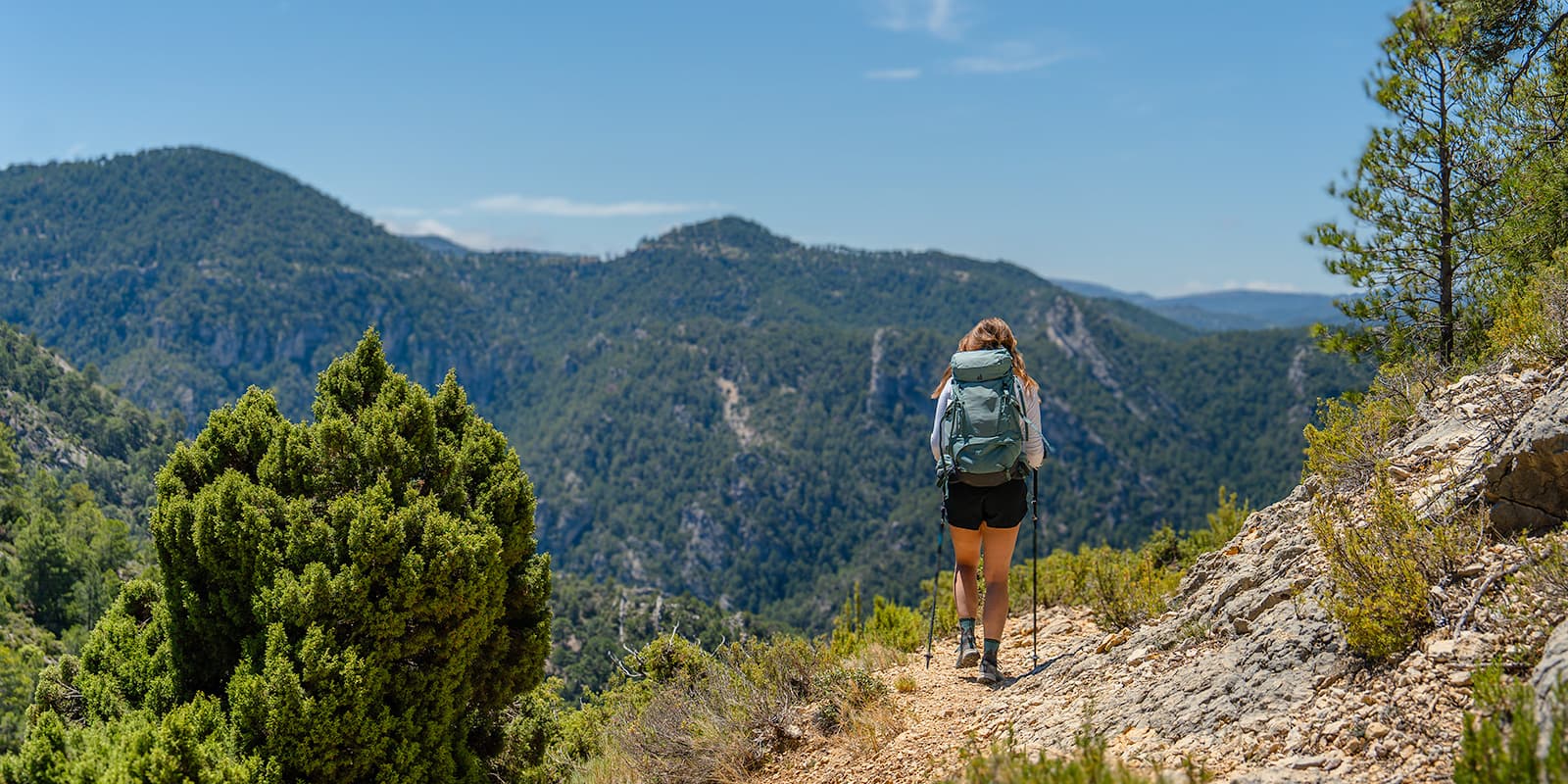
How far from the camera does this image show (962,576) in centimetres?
508

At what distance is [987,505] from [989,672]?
1.01 metres

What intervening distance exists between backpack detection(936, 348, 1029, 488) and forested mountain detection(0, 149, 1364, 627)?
98.2m

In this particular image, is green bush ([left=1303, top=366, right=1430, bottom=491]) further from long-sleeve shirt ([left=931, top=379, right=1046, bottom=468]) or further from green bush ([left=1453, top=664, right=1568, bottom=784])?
green bush ([left=1453, top=664, right=1568, bottom=784])

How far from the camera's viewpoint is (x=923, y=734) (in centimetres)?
432

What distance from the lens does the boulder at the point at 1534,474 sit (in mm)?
3277

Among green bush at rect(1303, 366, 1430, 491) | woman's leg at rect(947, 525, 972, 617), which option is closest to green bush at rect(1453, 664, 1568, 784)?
green bush at rect(1303, 366, 1430, 491)

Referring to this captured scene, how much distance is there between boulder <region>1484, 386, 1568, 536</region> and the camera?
10.8 ft

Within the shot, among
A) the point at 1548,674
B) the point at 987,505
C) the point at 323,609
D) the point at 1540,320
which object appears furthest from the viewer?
the point at 987,505

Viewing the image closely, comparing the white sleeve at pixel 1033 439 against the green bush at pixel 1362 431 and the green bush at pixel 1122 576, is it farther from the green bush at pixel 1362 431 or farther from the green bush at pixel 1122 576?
the green bush at pixel 1362 431

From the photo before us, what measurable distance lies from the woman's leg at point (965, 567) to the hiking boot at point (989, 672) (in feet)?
1.01

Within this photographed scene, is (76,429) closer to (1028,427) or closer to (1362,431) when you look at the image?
(1028,427)

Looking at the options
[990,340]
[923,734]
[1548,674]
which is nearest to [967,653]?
[923,734]

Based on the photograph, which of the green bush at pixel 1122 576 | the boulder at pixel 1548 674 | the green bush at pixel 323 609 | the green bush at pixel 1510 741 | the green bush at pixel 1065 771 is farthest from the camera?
the green bush at pixel 1122 576

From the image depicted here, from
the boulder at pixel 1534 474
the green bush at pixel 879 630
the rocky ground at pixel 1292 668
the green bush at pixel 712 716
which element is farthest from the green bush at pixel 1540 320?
the green bush at pixel 879 630
